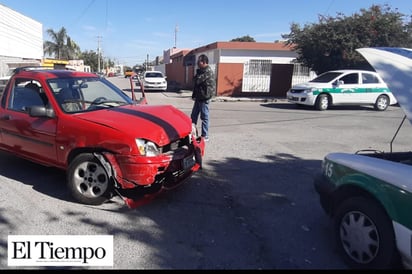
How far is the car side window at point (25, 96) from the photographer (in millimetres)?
4807

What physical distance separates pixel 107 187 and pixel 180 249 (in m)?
1.29

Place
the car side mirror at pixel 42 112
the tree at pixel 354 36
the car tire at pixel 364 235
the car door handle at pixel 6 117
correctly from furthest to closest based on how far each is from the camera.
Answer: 1. the tree at pixel 354 36
2. the car door handle at pixel 6 117
3. the car side mirror at pixel 42 112
4. the car tire at pixel 364 235

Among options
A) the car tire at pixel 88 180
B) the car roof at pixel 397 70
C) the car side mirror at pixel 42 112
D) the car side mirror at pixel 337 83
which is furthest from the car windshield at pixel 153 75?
the car roof at pixel 397 70

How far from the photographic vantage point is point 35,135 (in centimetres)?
459

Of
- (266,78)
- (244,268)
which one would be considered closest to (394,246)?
(244,268)

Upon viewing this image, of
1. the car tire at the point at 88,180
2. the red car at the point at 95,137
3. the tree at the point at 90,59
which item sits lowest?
the car tire at the point at 88,180

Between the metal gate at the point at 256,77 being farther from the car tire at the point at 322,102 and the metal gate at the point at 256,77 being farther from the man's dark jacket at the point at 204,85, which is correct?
the man's dark jacket at the point at 204,85

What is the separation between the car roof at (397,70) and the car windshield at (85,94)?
137 inches

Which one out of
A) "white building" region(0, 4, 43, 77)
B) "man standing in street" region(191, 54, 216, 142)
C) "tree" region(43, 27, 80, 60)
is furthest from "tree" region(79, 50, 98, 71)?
"man standing in street" region(191, 54, 216, 142)

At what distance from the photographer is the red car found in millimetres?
3873

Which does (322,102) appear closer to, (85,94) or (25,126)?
(85,94)

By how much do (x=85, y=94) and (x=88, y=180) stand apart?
1465 mm

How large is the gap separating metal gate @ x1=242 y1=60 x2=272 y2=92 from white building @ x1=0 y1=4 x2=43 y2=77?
1674 centimetres

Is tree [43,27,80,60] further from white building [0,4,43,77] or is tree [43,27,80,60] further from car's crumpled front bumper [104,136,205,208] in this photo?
car's crumpled front bumper [104,136,205,208]
